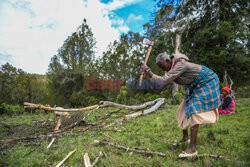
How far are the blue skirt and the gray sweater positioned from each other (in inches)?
4.7

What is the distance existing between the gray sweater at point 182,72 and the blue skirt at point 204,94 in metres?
0.12

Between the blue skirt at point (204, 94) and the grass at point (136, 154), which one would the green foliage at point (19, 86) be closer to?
the grass at point (136, 154)

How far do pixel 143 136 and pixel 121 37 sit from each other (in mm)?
13851

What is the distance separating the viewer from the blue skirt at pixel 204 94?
94.2 inches

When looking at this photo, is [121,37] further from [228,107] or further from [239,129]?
[239,129]

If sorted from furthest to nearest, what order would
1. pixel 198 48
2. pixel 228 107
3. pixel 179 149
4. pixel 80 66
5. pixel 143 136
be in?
pixel 80 66 → pixel 198 48 → pixel 228 107 → pixel 143 136 → pixel 179 149

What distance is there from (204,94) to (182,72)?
1.71 feet

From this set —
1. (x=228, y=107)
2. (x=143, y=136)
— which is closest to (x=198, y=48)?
(x=228, y=107)

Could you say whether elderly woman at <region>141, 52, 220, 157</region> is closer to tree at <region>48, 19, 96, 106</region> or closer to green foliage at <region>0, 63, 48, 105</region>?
tree at <region>48, 19, 96, 106</region>

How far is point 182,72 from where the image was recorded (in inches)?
92.7

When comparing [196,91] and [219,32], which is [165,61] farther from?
[219,32]

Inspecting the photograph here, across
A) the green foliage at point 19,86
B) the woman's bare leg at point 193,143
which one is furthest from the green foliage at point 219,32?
the green foliage at point 19,86

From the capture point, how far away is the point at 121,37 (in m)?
15.9

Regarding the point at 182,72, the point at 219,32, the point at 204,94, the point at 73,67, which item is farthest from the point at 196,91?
the point at 73,67
